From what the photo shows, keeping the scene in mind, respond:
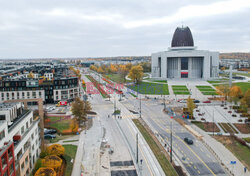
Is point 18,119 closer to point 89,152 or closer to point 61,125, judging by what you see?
point 89,152

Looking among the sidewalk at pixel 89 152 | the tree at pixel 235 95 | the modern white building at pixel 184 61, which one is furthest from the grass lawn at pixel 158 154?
the modern white building at pixel 184 61

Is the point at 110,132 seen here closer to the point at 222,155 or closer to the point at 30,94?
the point at 222,155

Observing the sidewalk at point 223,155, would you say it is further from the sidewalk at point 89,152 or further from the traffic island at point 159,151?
the sidewalk at point 89,152

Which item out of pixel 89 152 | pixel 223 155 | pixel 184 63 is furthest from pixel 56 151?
pixel 184 63

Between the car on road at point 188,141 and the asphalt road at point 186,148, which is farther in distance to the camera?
A: the car on road at point 188,141

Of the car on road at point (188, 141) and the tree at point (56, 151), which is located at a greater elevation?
the tree at point (56, 151)
